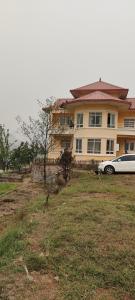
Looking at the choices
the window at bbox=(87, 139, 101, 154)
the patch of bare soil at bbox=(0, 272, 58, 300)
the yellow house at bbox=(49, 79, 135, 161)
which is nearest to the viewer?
the patch of bare soil at bbox=(0, 272, 58, 300)

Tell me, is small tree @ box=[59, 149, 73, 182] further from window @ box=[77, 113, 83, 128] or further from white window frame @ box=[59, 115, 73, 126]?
white window frame @ box=[59, 115, 73, 126]

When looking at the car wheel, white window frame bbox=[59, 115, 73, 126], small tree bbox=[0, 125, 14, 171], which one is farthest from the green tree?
the car wheel

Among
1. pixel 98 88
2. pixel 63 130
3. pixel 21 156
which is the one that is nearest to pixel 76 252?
pixel 63 130

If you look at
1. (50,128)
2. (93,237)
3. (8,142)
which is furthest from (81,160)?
(93,237)

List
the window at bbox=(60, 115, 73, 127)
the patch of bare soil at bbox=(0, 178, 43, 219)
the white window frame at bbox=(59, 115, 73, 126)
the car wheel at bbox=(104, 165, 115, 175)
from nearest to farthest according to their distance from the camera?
the patch of bare soil at bbox=(0, 178, 43, 219), the car wheel at bbox=(104, 165, 115, 175), the window at bbox=(60, 115, 73, 127), the white window frame at bbox=(59, 115, 73, 126)

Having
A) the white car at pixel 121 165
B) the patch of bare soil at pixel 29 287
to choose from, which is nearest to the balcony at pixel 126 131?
the white car at pixel 121 165

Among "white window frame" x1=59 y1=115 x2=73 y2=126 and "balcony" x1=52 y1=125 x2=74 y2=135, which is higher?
"white window frame" x1=59 y1=115 x2=73 y2=126

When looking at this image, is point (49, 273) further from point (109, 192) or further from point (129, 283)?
point (109, 192)

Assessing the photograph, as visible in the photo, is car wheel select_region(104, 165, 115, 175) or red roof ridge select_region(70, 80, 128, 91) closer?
car wheel select_region(104, 165, 115, 175)

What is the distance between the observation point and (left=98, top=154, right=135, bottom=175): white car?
26.9 m

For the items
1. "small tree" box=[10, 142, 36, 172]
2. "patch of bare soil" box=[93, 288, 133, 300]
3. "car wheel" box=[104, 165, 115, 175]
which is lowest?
"patch of bare soil" box=[93, 288, 133, 300]

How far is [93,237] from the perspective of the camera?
973 centimetres

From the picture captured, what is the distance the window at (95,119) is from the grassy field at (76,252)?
78.3 ft

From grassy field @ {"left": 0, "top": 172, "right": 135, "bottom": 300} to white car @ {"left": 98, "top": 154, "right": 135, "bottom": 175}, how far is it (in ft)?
44.2
